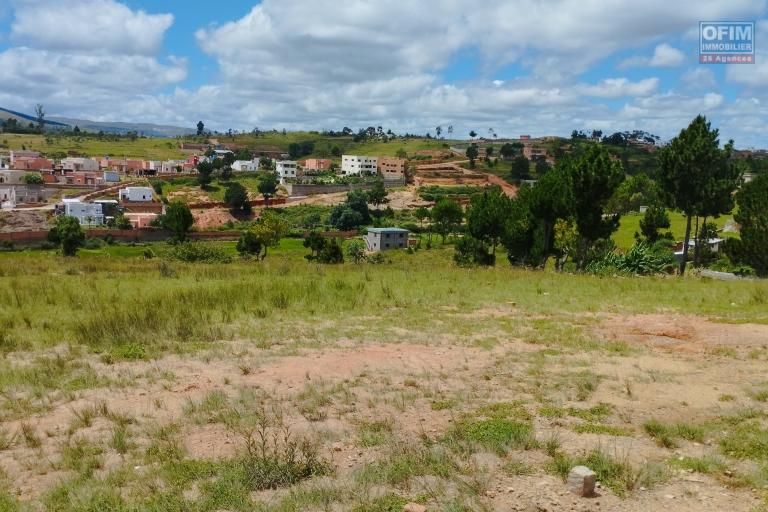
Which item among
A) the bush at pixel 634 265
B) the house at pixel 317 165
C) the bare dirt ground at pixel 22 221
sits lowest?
the bare dirt ground at pixel 22 221

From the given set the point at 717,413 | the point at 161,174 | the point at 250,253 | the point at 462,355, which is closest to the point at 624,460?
the point at 717,413

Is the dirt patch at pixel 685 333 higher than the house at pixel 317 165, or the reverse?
the house at pixel 317 165

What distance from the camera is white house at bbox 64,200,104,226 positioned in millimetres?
71938

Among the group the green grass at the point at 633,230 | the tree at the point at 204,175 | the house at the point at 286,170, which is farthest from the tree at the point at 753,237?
the house at the point at 286,170

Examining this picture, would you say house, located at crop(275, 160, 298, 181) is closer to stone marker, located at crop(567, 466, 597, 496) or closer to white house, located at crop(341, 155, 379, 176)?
white house, located at crop(341, 155, 379, 176)

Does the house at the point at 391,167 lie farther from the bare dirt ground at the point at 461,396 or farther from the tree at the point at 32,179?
the bare dirt ground at the point at 461,396

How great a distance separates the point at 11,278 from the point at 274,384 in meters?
11.5

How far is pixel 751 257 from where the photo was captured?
84.1 ft

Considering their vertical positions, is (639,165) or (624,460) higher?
(639,165)

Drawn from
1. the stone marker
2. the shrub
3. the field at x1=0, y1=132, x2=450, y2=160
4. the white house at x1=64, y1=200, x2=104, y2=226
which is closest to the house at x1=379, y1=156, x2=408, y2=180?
the field at x1=0, y1=132, x2=450, y2=160

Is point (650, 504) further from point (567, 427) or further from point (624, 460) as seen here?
point (567, 427)

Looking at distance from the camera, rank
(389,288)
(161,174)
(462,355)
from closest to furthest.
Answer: (462,355) → (389,288) → (161,174)

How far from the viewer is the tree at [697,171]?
973 inches

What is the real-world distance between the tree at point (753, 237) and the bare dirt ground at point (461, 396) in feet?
59.4
